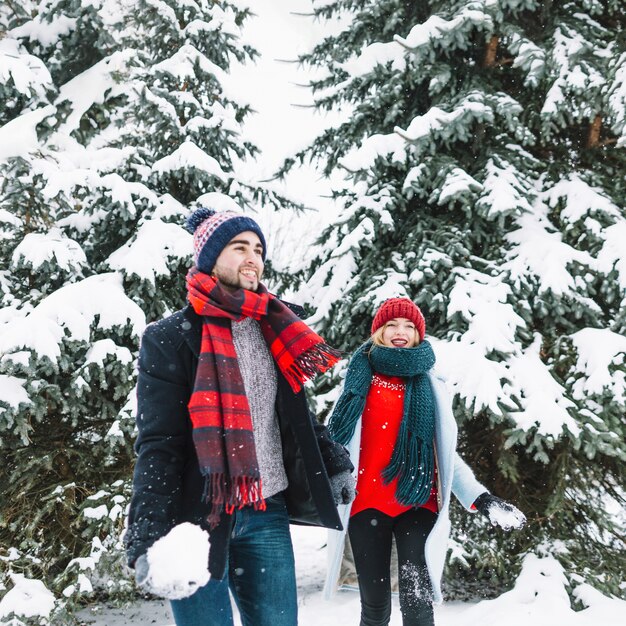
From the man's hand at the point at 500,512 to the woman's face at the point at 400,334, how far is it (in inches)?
37.4

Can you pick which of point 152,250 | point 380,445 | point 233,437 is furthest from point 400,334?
point 152,250

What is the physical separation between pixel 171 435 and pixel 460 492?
6.40 ft

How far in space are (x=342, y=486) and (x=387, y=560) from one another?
3.74 ft

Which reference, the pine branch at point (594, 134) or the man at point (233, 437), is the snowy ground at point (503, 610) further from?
the pine branch at point (594, 134)

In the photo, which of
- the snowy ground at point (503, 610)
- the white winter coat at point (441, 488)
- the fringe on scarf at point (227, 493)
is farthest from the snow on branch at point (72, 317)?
the fringe on scarf at point (227, 493)

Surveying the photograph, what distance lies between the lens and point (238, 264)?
222 cm

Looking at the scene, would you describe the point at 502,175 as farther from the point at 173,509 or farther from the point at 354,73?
the point at 173,509

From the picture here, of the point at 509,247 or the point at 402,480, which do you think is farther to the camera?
the point at 509,247

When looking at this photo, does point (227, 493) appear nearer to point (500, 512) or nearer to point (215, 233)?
point (215, 233)

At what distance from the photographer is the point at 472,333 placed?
472 cm

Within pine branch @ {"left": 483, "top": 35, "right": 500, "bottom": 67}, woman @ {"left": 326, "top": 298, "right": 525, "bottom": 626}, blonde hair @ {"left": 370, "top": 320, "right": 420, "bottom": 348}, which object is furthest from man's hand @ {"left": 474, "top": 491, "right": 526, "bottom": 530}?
pine branch @ {"left": 483, "top": 35, "right": 500, "bottom": 67}

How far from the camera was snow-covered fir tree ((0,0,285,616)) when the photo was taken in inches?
186

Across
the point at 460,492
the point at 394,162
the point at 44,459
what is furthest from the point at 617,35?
the point at 44,459

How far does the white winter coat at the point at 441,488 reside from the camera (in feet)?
10.0
